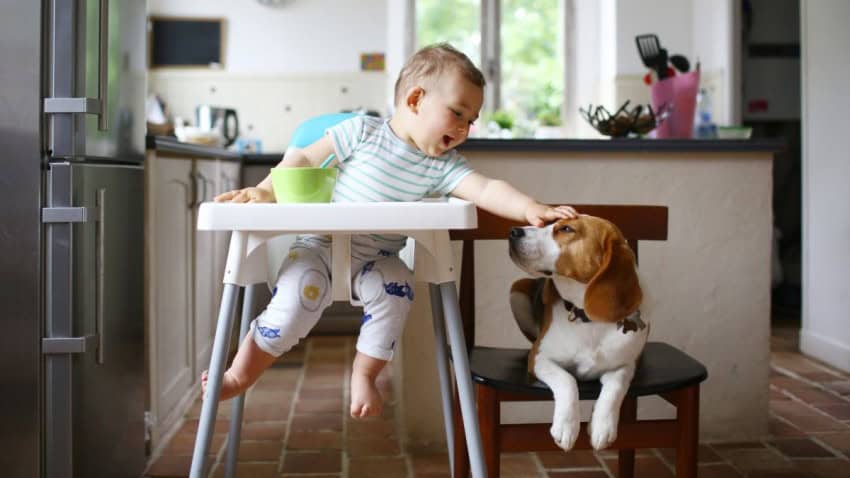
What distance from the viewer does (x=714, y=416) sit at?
8.59ft

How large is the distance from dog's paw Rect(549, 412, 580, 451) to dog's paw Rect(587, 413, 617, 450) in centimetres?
3

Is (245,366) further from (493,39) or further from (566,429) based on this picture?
(493,39)

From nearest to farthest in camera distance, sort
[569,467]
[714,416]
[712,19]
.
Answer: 1. [569,467]
2. [714,416]
3. [712,19]

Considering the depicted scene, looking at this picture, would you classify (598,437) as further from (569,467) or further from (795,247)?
(795,247)

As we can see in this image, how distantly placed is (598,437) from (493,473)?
205mm

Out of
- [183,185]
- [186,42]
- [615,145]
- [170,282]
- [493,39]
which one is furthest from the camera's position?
[493,39]

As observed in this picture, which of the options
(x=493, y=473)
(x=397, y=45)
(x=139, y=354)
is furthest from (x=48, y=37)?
(x=397, y=45)

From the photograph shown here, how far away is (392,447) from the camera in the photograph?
101 inches

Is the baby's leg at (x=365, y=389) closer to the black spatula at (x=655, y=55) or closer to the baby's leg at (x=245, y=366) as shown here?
the baby's leg at (x=245, y=366)

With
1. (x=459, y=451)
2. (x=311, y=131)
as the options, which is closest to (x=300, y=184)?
(x=459, y=451)

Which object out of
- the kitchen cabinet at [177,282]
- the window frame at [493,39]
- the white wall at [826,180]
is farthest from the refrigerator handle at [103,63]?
the window frame at [493,39]

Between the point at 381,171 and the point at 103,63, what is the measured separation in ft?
2.30

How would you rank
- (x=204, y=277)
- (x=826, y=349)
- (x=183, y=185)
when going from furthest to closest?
(x=826, y=349) → (x=204, y=277) → (x=183, y=185)

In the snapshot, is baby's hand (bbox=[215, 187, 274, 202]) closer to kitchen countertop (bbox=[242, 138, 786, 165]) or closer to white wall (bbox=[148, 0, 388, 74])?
kitchen countertop (bbox=[242, 138, 786, 165])
